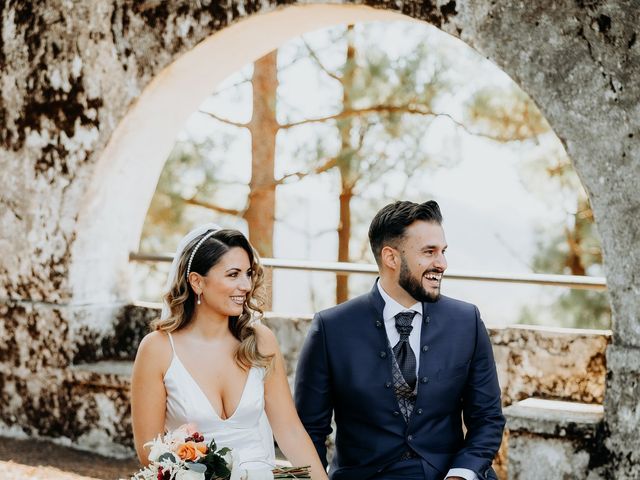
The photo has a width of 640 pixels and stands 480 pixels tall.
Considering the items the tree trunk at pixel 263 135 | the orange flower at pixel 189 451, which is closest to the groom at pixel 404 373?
the orange flower at pixel 189 451

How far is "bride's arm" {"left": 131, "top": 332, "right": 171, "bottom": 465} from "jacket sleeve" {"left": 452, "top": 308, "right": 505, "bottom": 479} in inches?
37.7

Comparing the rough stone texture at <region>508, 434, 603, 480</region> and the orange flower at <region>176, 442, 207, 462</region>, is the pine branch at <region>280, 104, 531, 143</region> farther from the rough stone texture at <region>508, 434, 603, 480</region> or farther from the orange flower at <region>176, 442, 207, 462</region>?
the orange flower at <region>176, 442, 207, 462</region>

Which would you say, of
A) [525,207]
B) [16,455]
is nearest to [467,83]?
[525,207]

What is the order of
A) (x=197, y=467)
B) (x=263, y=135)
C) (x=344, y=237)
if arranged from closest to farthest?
(x=197, y=467), (x=263, y=135), (x=344, y=237)

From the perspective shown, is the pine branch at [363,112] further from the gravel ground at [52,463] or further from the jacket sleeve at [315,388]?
the jacket sleeve at [315,388]

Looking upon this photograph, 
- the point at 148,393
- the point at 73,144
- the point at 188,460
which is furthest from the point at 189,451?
the point at 73,144

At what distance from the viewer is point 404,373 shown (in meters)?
2.97

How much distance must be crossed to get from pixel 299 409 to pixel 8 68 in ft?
10.0

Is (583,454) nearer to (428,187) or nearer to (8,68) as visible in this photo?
(8,68)

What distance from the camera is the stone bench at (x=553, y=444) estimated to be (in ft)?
12.1

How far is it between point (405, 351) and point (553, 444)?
1101mm

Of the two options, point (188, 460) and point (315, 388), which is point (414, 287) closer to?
point (315, 388)

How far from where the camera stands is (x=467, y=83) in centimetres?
1014

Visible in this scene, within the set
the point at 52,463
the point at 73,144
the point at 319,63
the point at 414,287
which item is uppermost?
the point at 319,63
